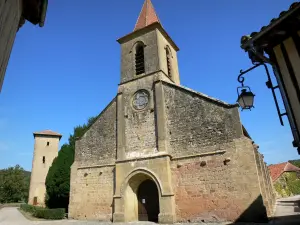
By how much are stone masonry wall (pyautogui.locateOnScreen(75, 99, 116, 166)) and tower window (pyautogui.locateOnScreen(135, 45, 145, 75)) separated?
286 centimetres

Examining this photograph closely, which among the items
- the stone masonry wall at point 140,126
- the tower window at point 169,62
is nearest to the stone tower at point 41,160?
the stone masonry wall at point 140,126

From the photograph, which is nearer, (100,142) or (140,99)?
(140,99)

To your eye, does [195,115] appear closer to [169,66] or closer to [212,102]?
[212,102]

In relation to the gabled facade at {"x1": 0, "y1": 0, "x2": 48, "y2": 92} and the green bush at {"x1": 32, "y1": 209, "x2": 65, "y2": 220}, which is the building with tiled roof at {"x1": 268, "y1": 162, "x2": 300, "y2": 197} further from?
the gabled facade at {"x1": 0, "y1": 0, "x2": 48, "y2": 92}

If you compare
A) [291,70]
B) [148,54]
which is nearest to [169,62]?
[148,54]

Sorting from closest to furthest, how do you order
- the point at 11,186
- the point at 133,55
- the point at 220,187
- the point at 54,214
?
1. the point at 220,187
2. the point at 54,214
3. the point at 133,55
4. the point at 11,186

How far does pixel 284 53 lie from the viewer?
5.10 metres

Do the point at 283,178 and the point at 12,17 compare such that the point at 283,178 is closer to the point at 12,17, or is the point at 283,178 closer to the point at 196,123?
the point at 196,123

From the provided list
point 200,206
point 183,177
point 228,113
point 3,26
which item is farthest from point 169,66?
→ point 3,26

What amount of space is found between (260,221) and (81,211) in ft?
34.1

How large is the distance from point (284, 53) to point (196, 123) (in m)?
8.26

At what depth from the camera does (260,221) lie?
1015 centimetres

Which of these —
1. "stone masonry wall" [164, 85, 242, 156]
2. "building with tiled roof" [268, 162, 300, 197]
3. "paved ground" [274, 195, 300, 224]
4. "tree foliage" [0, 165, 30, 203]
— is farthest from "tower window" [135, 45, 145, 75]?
"tree foliage" [0, 165, 30, 203]

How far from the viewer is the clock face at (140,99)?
15.4 m
